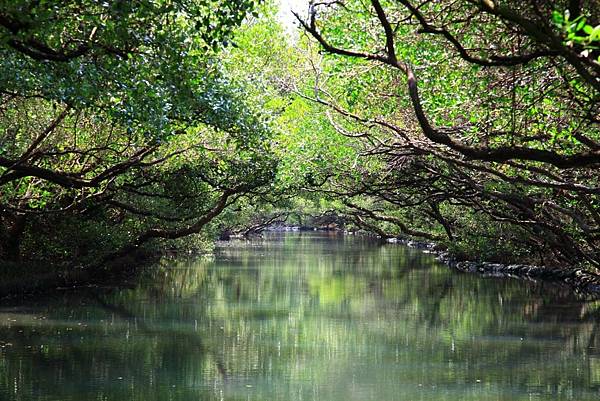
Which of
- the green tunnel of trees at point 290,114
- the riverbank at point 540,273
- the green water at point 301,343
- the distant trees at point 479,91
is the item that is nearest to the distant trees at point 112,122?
the green tunnel of trees at point 290,114

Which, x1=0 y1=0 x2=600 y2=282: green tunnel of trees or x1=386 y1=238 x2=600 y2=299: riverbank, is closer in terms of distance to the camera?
x1=0 y1=0 x2=600 y2=282: green tunnel of trees

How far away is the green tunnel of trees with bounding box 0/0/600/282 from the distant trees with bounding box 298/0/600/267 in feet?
0.17

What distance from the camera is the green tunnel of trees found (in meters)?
8.24

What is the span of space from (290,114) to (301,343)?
458 inches

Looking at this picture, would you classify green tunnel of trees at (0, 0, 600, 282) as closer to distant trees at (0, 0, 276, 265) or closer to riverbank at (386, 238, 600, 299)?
distant trees at (0, 0, 276, 265)

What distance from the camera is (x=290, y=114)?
25641 mm

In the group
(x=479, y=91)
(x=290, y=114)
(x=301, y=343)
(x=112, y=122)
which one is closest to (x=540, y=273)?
(x=290, y=114)

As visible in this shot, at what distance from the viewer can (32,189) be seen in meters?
18.2

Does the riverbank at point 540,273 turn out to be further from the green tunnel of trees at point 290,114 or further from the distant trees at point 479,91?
the distant trees at point 479,91

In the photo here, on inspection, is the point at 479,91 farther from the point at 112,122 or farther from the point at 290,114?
the point at 290,114

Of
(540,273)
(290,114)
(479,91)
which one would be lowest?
(540,273)

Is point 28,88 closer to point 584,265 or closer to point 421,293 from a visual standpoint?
point 421,293

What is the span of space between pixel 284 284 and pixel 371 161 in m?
6.72

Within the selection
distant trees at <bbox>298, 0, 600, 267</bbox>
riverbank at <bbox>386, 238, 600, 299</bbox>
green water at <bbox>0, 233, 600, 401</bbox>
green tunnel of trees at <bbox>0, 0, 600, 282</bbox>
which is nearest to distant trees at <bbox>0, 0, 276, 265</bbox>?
green tunnel of trees at <bbox>0, 0, 600, 282</bbox>
